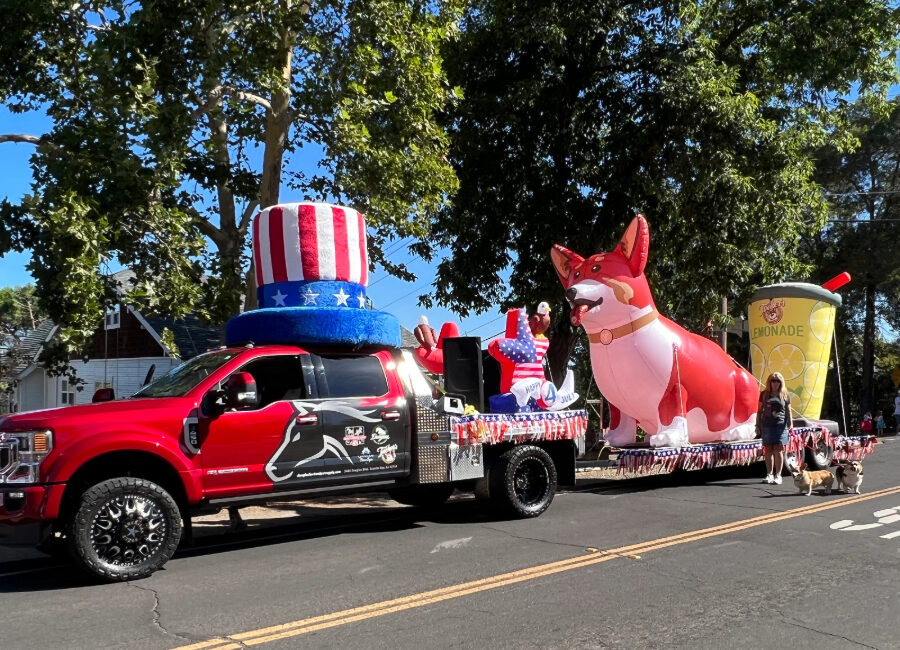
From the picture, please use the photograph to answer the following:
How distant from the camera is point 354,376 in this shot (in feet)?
25.6

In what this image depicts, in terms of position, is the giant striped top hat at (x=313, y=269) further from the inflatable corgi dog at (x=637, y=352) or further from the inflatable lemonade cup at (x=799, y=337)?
the inflatable lemonade cup at (x=799, y=337)

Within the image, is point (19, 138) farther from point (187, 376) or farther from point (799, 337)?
point (799, 337)

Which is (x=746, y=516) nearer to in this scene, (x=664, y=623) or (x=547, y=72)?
(x=664, y=623)

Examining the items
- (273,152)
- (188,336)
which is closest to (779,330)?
(273,152)

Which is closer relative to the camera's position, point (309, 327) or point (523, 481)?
point (309, 327)

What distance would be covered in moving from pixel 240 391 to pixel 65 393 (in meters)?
22.2

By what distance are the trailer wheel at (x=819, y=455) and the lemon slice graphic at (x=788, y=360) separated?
1310mm

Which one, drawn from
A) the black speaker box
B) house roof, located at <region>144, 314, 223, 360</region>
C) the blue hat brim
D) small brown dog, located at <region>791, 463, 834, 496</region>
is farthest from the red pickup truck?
house roof, located at <region>144, 314, 223, 360</region>

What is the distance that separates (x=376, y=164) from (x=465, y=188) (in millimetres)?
5773

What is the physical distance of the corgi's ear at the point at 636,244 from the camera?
11.2 metres

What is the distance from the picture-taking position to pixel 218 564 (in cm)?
697

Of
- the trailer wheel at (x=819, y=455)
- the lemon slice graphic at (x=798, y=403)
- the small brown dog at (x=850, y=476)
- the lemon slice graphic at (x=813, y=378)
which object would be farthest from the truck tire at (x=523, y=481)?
the lemon slice graphic at (x=813, y=378)

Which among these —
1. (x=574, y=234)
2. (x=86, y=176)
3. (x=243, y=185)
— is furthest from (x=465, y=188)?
(x=86, y=176)

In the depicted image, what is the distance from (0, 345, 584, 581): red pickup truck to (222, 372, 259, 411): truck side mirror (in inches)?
0.5
